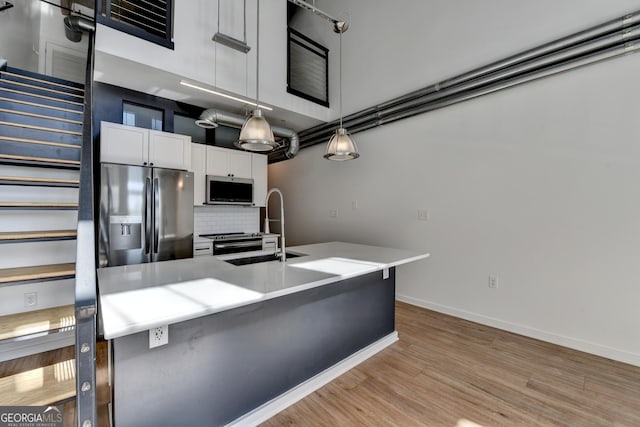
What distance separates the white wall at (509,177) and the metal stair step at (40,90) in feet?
11.6

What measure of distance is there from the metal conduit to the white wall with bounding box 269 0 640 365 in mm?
105

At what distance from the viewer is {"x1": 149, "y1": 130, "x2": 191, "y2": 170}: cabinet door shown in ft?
11.7

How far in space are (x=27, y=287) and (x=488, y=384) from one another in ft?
12.8

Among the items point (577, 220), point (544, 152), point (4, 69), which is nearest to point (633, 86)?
point (544, 152)

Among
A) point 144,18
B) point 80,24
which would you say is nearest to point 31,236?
point 80,24

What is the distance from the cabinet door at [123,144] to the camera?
3.24m

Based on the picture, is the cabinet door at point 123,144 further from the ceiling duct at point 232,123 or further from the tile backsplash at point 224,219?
the tile backsplash at point 224,219

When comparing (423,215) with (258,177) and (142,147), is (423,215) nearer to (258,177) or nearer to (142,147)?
(258,177)

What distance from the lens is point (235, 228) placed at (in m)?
4.86

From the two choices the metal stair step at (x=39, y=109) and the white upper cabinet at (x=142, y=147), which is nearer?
the metal stair step at (x=39, y=109)

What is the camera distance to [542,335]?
270cm

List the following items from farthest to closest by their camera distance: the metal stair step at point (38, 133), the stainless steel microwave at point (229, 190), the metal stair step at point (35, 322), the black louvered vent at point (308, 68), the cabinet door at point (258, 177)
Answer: the cabinet door at point (258, 177) → the black louvered vent at point (308, 68) → the stainless steel microwave at point (229, 190) → the metal stair step at point (38, 133) → the metal stair step at point (35, 322)

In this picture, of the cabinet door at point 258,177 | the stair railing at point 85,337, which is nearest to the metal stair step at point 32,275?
the stair railing at point 85,337

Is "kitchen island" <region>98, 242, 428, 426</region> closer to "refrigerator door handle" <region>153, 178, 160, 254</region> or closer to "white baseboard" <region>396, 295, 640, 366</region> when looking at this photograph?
"white baseboard" <region>396, 295, 640, 366</region>
